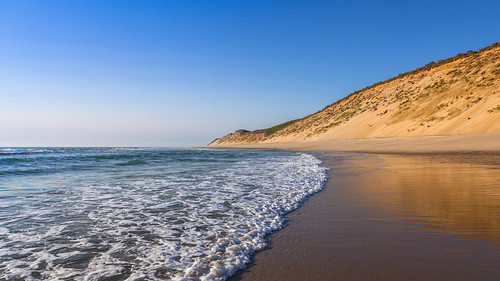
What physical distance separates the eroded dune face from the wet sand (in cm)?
2073

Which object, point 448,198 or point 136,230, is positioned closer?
point 136,230

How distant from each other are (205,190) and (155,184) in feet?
6.52

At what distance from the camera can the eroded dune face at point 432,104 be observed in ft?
81.4

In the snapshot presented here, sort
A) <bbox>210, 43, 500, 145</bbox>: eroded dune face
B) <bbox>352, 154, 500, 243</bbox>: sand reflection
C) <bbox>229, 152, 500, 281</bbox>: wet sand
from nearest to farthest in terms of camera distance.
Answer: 1. <bbox>229, 152, 500, 281</bbox>: wet sand
2. <bbox>352, 154, 500, 243</bbox>: sand reflection
3. <bbox>210, 43, 500, 145</bbox>: eroded dune face

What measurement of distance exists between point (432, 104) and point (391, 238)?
36022mm

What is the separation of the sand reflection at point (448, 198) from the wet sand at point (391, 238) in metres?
0.01

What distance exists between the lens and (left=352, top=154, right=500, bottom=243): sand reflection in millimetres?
3748

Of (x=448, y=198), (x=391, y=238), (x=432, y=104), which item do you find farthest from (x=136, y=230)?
(x=432, y=104)

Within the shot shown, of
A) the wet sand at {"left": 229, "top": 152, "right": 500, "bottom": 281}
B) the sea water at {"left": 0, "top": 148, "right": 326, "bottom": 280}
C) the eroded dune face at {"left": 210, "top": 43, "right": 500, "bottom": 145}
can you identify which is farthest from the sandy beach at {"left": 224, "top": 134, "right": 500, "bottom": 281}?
the eroded dune face at {"left": 210, "top": 43, "right": 500, "bottom": 145}

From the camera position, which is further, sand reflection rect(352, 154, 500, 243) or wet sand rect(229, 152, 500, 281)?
sand reflection rect(352, 154, 500, 243)

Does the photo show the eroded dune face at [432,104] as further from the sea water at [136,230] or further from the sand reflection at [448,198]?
the sea water at [136,230]

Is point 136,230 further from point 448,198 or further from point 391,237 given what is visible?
point 448,198

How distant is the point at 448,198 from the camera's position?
17.3ft

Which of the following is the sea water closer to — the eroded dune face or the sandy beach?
the sandy beach
